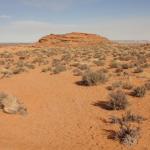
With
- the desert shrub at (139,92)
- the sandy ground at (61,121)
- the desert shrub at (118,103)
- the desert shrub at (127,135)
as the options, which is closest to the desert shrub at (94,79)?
the sandy ground at (61,121)

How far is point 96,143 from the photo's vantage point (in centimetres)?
765

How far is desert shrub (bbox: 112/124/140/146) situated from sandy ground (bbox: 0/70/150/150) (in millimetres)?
144

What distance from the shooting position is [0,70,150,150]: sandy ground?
25.0ft

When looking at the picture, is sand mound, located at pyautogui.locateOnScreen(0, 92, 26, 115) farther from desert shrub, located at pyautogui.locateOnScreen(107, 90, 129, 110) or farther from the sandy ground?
desert shrub, located at pyautogui.locateOnScreen(107, 90, 129, 110)

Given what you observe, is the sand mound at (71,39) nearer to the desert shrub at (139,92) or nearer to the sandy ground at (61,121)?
the sandy ground at (61,121)

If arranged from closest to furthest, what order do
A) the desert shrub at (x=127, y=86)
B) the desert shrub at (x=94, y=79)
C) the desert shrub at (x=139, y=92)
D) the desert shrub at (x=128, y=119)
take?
the desert shrub at (x=128, y=119) → the desert shrub at (x=139, y=92) → the desert shrub at (x=127, y=86) → the desert shrub at (x=94, y=79)

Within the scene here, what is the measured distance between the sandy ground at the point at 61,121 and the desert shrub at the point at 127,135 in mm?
144

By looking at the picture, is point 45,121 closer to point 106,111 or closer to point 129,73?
point 106,111

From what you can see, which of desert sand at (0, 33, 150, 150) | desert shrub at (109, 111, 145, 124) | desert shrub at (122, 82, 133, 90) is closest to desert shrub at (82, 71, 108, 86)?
desert sand at (0, 33, 150, 150)

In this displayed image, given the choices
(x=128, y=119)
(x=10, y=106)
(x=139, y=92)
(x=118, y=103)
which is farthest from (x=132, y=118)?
(x=10, y=106)

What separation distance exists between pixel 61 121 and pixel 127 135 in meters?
2.51

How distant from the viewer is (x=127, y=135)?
296 inches

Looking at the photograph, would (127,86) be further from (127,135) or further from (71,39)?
(71,39)

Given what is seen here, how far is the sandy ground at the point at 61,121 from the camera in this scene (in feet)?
25.0
